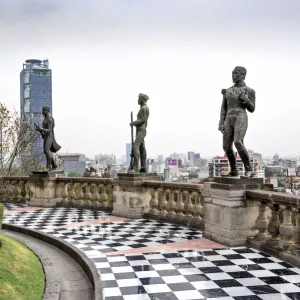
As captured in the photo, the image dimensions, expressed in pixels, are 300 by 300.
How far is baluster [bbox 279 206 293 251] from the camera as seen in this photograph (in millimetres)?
6723

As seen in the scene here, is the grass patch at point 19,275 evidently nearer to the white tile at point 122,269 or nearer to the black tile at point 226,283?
the white tile at point 122,269

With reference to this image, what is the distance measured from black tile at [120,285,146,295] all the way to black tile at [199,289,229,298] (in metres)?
0.78

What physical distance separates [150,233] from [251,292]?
427 centimetres

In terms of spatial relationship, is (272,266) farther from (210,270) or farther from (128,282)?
(128,282)

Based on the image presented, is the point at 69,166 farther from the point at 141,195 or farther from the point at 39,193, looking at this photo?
the point at 141,195

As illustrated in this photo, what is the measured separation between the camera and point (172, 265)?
260 inches

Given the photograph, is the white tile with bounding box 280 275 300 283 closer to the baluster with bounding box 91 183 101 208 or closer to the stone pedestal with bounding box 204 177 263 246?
the stone pedestal with bounding box 204 177 263 246

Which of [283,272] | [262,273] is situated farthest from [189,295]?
[283,272]

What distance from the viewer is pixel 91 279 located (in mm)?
5906

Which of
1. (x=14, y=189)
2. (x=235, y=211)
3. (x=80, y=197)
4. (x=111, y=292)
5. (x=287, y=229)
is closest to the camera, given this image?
(x=111, y=292)

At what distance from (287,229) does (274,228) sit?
1.77ft

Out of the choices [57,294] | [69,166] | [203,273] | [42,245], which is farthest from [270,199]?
[69,166]

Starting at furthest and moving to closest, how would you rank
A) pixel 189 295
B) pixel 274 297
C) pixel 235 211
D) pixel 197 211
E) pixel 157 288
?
1. pixel 197 211
2. pixel 235 211
3. pixel 157 288
4. pixel 189 295
5. pixel 274 297

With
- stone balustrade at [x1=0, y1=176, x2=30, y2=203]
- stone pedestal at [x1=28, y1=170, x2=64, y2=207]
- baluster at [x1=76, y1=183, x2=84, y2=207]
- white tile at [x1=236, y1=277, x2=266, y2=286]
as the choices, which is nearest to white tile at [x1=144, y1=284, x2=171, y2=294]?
white tile at [x1=236, y1=277, x2=266, y2=286]
